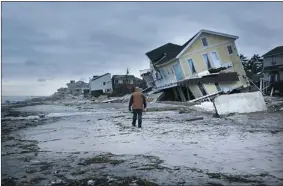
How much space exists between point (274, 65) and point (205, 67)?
17.4m

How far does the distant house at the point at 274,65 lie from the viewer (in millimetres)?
47500

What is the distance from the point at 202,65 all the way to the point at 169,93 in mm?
7347

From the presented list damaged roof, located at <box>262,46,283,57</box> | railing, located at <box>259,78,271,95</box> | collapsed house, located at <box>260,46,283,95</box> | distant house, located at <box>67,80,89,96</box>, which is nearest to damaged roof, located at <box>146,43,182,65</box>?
railing, located at <box>259,78,271,95</box>

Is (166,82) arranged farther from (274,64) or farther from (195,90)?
(274,64)

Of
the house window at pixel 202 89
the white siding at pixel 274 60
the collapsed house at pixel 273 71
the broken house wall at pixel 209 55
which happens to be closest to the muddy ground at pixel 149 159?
the house window at pixel 202 89

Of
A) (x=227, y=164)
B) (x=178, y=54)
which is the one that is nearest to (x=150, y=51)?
(x=178, y=54)

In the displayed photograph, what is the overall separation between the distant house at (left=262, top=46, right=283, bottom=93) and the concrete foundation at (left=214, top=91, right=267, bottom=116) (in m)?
29.0

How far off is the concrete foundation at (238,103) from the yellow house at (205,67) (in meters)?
15.3

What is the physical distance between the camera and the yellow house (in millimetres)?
34938

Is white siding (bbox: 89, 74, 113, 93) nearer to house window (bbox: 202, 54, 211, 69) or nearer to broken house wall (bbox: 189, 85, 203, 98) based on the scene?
house window (bbox: 202, 54, 211, 69)

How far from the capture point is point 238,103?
18.1 meters

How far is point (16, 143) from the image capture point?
1046 cm

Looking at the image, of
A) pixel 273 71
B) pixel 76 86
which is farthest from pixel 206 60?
pixel 76 86

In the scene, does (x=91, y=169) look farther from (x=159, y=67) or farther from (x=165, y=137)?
(x=159, y=67)
